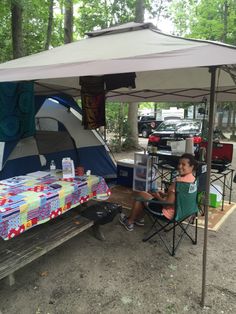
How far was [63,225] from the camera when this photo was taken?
2.83m

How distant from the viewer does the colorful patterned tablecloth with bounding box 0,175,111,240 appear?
2227 mm

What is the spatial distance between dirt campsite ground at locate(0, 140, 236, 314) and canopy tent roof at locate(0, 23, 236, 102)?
1839 millimetres

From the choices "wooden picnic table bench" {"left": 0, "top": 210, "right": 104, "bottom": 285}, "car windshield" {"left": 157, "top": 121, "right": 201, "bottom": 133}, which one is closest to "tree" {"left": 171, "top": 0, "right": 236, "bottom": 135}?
"car windshield" {"left": 157, "top": 121, "right": 201, "bottom": 133}

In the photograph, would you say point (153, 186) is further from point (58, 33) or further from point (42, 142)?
point (58, 33)

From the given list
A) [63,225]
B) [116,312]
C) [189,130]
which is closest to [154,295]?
[116,312]

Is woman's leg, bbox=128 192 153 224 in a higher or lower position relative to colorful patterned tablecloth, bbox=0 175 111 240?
lower

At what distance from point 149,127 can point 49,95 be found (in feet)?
42.4

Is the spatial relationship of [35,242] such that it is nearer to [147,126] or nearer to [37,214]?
A: [37,214]

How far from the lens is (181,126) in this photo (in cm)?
845

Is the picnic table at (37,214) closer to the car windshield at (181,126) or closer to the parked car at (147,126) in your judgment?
the car windshield at (181,126)

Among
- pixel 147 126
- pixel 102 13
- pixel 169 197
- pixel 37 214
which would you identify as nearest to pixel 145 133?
pixel 147 126

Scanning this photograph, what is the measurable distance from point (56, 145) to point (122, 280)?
9.66 feet

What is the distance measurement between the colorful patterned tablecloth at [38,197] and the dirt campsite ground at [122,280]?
1.83 ft

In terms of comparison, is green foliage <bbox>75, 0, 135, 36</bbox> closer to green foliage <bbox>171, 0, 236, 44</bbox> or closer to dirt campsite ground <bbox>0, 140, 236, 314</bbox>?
green foliage <bbox>171, 0, 236, 44</bbox>
